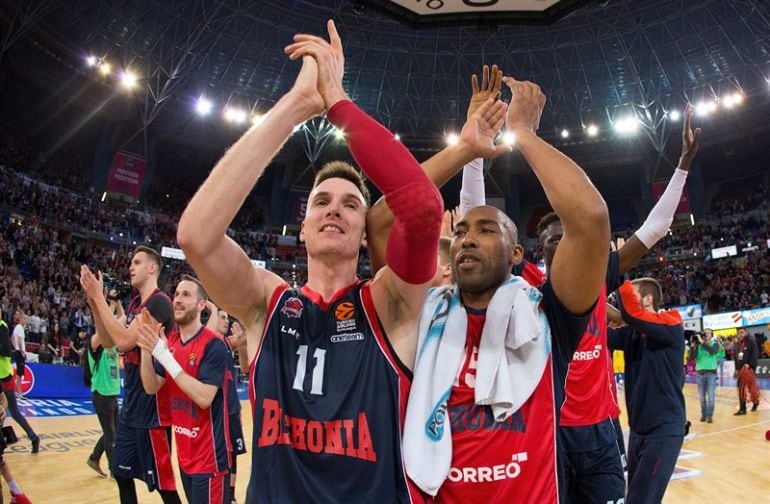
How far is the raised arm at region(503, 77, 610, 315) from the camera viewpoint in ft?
6.67

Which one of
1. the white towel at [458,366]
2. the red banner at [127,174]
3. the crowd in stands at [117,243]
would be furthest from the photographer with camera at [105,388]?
the red banner at [127,174]

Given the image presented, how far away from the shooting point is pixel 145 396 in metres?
4.95

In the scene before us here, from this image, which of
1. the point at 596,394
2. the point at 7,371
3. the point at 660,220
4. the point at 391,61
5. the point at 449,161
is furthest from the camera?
the point at 391,61

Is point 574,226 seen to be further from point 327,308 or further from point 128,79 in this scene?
point 128,79

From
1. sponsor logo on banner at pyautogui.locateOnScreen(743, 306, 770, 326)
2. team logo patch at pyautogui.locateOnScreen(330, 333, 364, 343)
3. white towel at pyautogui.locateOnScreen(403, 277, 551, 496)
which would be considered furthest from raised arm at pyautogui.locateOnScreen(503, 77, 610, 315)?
sponsor logo on banner at pyautogui.locateOnScreen(743, 306, 770, 326)

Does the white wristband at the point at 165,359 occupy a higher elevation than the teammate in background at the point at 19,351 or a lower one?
higher

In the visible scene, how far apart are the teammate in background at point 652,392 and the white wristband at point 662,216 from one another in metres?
0.67

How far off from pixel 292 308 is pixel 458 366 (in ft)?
2.13

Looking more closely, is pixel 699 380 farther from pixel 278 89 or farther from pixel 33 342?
pixel 278 89

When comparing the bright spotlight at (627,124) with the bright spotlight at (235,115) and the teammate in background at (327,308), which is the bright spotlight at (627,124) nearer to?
the bright spotlight at (235,115)

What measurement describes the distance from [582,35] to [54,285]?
2407cm

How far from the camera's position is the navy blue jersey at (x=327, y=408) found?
→ 1870mm

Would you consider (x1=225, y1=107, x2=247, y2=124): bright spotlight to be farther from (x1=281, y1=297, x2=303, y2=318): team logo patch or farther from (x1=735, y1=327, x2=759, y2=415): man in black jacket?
(x1=281, y1=297, x2=303, y2=318): team logo patch

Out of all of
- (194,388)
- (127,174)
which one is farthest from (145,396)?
(127,174)
